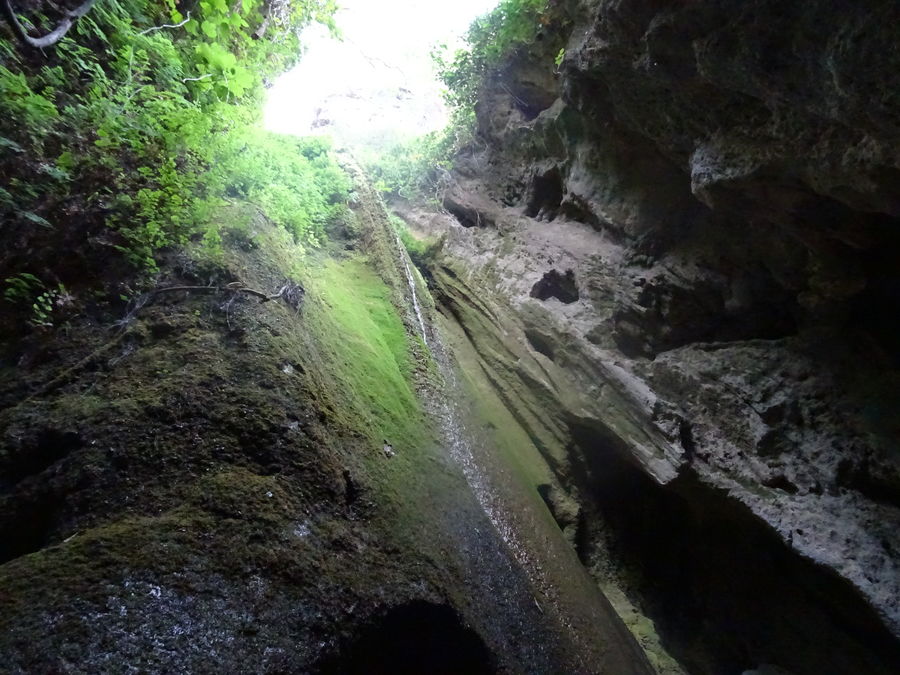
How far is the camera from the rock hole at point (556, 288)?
712 cm

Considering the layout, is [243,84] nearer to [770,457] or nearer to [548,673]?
[548,673]

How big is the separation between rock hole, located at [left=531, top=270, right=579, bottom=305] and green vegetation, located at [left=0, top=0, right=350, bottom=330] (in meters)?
3.63

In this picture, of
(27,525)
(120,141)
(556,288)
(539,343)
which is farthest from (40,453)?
(556,288)

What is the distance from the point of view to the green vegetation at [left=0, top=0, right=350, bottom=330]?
3.14 m

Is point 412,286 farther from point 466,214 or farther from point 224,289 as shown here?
point 224,289

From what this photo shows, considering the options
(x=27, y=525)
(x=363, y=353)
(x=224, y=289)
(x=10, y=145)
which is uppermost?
(x=10, y=145)

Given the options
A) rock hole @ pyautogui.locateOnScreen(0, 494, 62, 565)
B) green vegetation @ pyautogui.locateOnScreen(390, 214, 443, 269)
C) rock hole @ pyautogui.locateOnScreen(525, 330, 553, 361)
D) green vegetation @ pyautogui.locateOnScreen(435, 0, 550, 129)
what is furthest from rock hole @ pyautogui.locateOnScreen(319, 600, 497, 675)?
green vegetation @ pyautogui.locateOnScreen(435, 0, 550, 129)

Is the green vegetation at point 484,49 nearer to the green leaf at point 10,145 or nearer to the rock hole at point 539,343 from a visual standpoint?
the rock hole at point 539,343

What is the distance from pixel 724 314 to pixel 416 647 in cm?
461

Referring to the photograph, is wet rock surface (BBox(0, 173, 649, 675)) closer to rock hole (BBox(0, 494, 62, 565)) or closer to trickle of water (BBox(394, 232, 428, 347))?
rock hole (BBox(0, 494, 62, 565))

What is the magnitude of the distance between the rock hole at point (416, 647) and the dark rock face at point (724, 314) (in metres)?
3.08

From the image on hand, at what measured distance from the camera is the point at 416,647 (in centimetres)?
285

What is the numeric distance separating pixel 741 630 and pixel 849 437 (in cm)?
275

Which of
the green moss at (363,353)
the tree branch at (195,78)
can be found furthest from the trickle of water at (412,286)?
the tree branch at (195,78)
